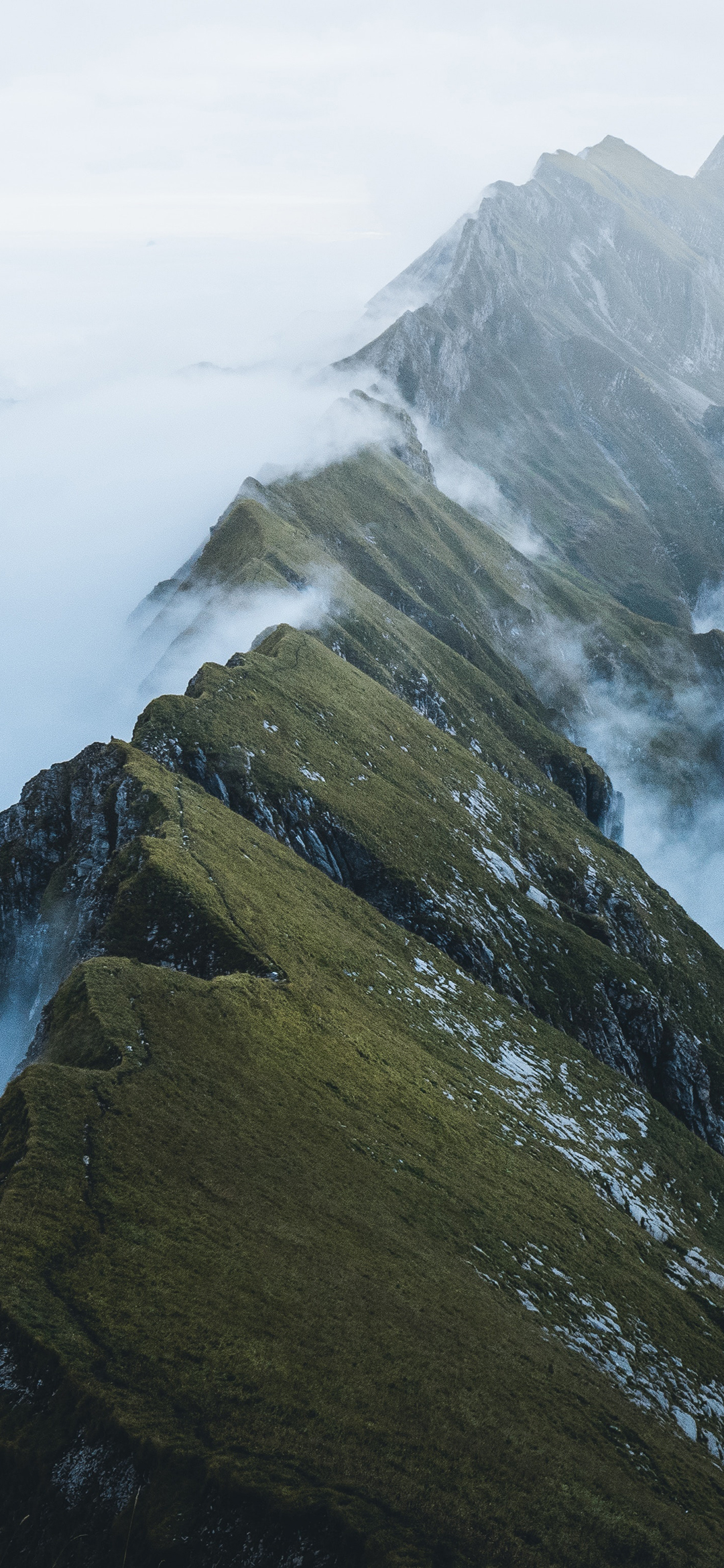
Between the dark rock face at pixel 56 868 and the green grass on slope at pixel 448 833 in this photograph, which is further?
the green grass on slope at pixel 448 833

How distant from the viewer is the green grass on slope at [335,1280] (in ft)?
79.1

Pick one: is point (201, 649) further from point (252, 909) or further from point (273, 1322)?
point (273, 1322)

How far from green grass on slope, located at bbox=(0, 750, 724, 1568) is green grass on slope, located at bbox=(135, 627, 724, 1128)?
20272mm

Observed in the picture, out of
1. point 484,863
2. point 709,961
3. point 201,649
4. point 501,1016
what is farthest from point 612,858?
point 201,649

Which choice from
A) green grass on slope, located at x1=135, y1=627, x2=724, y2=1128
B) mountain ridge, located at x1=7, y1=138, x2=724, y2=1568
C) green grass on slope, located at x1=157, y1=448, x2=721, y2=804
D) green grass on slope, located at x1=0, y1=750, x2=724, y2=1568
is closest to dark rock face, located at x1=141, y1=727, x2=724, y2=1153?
green grass on slope, located at x1=135, y1=627, x2=724, y2=1128

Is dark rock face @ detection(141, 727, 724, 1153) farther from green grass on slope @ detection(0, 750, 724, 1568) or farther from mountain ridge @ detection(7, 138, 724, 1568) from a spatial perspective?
green grass on slope @ detection(0, 750, 724, 1568)

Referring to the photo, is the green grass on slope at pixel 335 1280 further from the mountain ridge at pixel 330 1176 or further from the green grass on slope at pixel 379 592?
the green grass on slope at pixel 379 592

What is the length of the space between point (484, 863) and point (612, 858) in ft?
131

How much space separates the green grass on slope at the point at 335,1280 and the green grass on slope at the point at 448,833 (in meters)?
20.3

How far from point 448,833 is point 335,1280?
6783 centimetres

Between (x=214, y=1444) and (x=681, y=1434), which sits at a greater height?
(x=681, y=1434)

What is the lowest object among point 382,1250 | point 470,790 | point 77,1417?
point 77,1417

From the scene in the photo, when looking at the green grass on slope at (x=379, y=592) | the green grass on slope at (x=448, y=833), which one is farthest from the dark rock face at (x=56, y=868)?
the green grass on slope at (x=379, y=592)

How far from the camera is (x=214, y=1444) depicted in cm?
2348
